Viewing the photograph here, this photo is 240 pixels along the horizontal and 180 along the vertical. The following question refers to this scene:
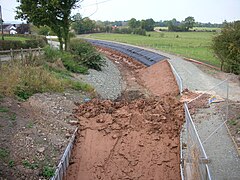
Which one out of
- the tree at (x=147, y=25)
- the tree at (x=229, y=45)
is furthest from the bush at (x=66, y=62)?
the tree at (x=147, y=25)

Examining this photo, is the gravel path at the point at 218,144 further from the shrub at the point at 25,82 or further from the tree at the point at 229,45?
the shrub at the point at 25,82

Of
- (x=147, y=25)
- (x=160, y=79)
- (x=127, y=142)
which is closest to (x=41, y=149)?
(x=127, y=142)

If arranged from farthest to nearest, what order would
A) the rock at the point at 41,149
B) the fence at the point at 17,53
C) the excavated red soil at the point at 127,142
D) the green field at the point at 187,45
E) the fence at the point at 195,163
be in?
1. the green field at the point at 187,45
2. the fence at the point at 17,53
3. the excavated red soil at the point at 127,142
4. the rock at the point at 41,149
5. the fence at the point at 195,163

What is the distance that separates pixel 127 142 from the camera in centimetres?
1184

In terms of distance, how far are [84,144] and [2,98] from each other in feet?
13.7

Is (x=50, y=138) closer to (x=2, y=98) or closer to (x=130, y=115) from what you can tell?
(x=2, y=98)

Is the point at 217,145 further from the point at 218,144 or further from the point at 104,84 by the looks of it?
the point at 104,84

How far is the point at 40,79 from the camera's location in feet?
53.1

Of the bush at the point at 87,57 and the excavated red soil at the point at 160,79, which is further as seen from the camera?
the bush at the point at 87,57

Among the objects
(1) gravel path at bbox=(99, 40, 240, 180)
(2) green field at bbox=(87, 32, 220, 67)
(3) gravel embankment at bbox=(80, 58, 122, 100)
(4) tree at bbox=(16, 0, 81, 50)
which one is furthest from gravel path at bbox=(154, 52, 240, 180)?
(4) tree at bbox=(16, 0, 81, 50)

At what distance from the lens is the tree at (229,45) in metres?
22.4

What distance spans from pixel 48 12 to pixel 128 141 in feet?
66.9

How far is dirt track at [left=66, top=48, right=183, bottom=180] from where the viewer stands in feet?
33.3

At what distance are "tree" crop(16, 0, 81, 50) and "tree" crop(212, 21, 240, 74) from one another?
14.4 metres
